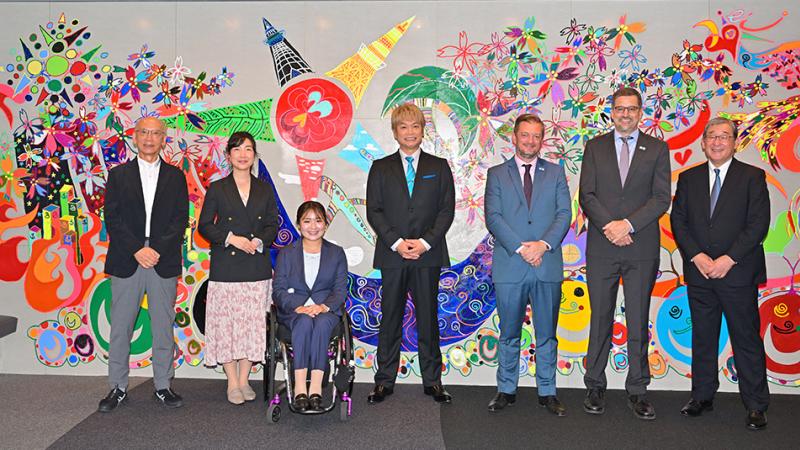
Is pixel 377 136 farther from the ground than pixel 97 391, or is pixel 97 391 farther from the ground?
pixel 377 136

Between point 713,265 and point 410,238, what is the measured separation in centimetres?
184

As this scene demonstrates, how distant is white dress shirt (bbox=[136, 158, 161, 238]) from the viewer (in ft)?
12.8

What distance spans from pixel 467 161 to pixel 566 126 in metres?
0.76

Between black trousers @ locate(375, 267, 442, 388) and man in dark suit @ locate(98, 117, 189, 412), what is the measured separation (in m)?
1.35

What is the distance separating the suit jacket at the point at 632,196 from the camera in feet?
12.4

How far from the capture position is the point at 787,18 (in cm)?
441

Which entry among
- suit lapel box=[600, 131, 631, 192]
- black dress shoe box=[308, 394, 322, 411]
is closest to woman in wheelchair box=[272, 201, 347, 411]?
black dress shoe box=[308, 394, 322, 411]

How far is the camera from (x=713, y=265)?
3684 millimetres

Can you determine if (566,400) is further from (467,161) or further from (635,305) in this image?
(467,161)

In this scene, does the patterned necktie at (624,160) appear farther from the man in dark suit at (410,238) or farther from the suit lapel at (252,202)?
the suit lapel at (252,202)

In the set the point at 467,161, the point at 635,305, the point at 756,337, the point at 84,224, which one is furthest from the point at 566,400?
the point at 84,224

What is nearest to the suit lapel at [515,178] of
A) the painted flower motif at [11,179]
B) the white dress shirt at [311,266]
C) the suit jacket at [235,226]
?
the white dress shirt at [311,266]

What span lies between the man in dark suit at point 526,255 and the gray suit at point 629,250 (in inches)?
8.6

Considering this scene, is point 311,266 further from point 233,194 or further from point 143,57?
point 143,57
